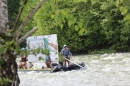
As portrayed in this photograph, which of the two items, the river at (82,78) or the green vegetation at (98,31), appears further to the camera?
the green vegetation at (98,31)

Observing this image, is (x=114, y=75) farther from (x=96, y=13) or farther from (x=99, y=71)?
(x=96, y=13)

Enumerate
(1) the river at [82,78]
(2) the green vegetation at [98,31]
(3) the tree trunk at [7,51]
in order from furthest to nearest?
(2) the green vegetation at [98,31], (1) the river at [82,78], (3) the tree trunk at [7,51]

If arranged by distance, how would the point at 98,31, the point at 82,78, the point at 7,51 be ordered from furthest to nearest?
1. the point at 98,31
2. the point at 82,78
3. the point at 7,51

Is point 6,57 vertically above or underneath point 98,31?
underneath

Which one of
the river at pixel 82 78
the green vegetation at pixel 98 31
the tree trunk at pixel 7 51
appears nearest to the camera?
the tree trunk at pixel 7 51

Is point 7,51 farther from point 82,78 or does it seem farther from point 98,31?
point 98,31

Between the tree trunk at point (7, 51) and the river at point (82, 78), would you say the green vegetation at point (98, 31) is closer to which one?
the river at point (82, 78)

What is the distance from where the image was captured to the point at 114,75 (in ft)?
65.9

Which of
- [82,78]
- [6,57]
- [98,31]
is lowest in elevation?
[82,78]

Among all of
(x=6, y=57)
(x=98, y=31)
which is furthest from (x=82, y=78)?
(x=98, y=31)

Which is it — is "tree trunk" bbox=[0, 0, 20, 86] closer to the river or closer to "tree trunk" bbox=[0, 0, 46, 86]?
"tree trunk" bbox=[0, 0, 46, 86]

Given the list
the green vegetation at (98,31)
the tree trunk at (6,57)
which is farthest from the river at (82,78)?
the green vegetation at (98,31)

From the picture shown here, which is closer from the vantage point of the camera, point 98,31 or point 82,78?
point 82,78

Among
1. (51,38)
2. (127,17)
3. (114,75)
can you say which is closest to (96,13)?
(51,38)
